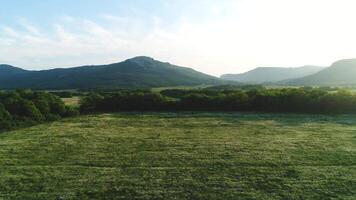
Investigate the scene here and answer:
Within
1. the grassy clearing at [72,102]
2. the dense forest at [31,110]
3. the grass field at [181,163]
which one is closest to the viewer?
the grass field at [181,163]

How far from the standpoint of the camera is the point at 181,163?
22.5 m

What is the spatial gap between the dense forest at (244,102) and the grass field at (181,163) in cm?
1582

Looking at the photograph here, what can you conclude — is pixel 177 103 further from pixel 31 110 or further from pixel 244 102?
pixel 31 110

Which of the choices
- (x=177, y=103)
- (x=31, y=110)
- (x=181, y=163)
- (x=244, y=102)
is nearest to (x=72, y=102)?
(x=177, y=103)

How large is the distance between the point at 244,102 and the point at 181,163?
37.9m

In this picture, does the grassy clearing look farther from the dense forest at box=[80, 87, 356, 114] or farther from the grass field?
the grass field

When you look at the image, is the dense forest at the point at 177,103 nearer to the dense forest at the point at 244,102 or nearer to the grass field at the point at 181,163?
the dense forest at the point at 244,102

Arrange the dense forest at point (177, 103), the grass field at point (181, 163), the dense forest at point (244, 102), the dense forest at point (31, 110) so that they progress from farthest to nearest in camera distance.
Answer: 1. the dense forest at point (244, 102)
2. the dense forest at point (177, 103)
3. the dense forest at point (31, 110)
4. the grass field at point (181, 163)

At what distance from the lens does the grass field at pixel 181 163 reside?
17000mm

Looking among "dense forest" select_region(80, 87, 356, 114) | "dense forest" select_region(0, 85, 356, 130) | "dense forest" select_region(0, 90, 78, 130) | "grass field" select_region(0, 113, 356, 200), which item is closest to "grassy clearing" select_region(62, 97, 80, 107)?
"dense forest" select_region(80, 87, 356, 114)

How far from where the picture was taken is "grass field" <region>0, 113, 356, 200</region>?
1700cm

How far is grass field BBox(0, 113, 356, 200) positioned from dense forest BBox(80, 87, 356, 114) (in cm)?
1582

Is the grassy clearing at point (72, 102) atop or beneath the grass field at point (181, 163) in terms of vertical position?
atop

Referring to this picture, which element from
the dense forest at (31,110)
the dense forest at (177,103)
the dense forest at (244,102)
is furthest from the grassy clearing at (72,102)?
the dense forest at (31,110)
